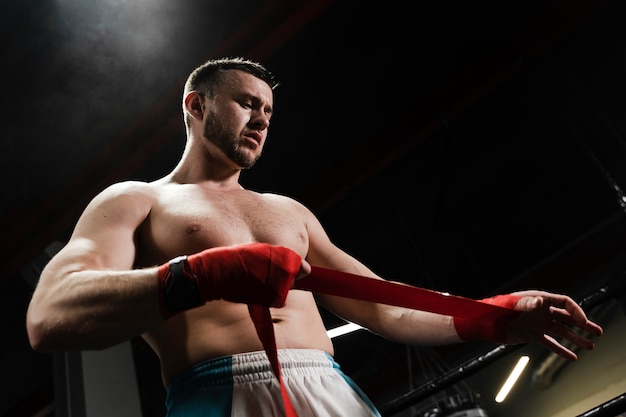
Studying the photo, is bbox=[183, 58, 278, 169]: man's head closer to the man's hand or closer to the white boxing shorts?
the white boxing shorts

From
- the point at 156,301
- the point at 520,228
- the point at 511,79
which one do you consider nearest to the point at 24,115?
the point at 156,301

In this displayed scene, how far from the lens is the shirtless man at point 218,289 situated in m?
0.90

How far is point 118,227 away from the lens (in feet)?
3.95

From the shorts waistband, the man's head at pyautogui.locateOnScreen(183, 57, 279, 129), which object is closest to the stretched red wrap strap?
the shorts waistband

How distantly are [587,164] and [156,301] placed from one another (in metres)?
4.30

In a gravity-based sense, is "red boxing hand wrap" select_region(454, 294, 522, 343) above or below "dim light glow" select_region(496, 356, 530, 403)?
below

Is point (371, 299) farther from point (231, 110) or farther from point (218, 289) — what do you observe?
point (231, 110)

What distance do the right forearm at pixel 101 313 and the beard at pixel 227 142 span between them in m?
0.70

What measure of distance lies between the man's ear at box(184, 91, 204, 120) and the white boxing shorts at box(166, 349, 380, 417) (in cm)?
88

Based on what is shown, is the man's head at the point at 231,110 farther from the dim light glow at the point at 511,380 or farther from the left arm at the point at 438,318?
the dim light glow at the point at 511,380

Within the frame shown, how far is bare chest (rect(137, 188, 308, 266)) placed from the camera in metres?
1.26

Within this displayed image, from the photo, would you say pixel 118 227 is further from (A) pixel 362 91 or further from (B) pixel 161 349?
(A) pixel 362 91

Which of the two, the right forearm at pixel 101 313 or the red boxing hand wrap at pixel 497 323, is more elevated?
the right forearm at pixel 101 313

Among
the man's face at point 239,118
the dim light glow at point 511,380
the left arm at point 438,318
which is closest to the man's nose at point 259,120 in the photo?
the man's face at point 239,118
